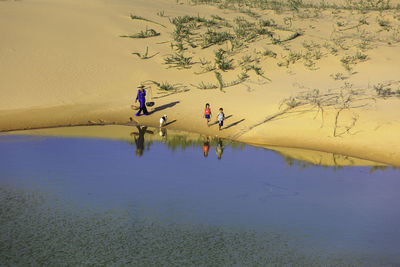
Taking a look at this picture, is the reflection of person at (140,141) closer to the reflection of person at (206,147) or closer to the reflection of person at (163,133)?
the reflection of person at (163,133)

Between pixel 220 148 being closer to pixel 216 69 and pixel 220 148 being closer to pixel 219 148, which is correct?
pixel 219 148

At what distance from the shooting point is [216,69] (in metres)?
28.8

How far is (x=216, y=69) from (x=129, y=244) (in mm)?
18157

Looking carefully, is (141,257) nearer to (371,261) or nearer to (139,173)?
(371,261)

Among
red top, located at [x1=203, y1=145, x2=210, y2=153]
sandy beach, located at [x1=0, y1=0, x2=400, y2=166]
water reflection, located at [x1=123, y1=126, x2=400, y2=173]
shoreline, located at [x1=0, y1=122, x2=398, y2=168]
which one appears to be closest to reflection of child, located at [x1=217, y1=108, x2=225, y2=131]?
sandy beach, located at [x1=0, y1=0, x2=400, y2=166]

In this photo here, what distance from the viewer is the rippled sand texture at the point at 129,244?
11.0 metres

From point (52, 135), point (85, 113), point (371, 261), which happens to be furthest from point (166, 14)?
point (371, 261)

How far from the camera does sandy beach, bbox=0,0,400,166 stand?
70.4ft

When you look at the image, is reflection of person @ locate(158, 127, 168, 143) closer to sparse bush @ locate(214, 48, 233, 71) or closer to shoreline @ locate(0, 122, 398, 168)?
shoreline @ locate(0, 122, 398, 168)

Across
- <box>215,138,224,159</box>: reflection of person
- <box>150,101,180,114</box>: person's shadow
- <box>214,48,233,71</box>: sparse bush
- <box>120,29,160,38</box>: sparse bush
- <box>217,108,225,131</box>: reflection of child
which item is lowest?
<box>215,138,224,159</box>: reflection of person

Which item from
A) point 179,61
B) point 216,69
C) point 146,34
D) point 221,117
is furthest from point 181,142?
point 146,34

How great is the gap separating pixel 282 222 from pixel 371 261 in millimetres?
2417

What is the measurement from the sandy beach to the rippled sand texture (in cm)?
813

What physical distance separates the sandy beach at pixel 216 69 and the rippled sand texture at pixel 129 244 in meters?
8.13
